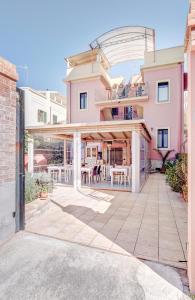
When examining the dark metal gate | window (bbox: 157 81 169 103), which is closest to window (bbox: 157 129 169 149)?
window (bbox: 157 81 169 103)

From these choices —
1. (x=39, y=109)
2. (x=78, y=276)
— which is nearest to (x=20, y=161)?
(x=78, y=276)

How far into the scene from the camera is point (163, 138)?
16438mm

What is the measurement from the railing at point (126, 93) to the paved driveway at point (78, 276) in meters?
16.0

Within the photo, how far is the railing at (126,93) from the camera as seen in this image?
17.1 m

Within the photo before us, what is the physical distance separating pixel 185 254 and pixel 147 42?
18283 millimetres

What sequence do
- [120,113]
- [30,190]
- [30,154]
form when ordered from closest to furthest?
1. [30,190]
2. [30,154]
3. [120,113]

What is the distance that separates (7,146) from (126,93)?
51.7 feet

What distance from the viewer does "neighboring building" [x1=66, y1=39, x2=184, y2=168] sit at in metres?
16.0

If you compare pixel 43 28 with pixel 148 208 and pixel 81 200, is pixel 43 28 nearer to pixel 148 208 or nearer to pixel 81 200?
pixel 81 200

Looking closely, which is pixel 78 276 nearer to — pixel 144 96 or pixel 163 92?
pixel 144 96

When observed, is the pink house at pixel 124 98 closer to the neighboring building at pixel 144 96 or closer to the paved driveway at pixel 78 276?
the neighboring building at pixel 144 96

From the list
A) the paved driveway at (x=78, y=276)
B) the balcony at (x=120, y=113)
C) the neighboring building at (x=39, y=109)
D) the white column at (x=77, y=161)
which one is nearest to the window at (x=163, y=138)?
the balcony at (x=120, y=113)

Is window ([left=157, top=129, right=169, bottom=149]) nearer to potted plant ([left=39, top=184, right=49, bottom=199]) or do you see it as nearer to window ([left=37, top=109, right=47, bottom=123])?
potted plant ([left=39, top=184, right=49, bottom=199])

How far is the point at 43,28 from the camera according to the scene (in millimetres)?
12680
